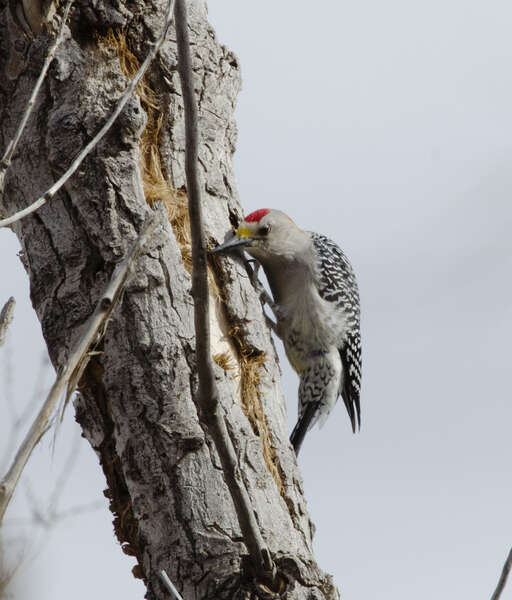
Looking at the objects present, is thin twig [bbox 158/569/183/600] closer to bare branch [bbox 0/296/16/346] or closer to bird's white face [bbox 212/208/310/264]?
bare branch [bbox 0/296/16/346]

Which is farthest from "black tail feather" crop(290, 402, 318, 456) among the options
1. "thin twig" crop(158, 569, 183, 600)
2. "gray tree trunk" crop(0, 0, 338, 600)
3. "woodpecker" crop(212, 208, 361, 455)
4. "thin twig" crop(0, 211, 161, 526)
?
"thin twig" crop(0, 211, 161, 526)

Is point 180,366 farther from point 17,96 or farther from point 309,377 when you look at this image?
point 309,377

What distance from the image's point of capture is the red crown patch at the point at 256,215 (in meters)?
5.03

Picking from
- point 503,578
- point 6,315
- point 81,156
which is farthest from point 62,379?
point 503,578

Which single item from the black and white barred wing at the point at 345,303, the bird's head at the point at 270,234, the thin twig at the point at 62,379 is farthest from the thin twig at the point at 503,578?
the black and white barred wing at the point at 345,303

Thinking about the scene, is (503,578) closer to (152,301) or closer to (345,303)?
(152,301)

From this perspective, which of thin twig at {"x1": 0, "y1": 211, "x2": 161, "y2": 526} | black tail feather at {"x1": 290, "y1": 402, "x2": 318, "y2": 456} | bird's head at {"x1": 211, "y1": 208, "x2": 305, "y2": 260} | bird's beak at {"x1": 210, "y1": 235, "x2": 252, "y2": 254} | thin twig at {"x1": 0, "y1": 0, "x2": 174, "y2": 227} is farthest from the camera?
black tail feather at {"x1": 290, "y1": 402, "x2": 318, "y2": 456}

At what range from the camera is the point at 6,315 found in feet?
6.89

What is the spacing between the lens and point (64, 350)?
3.35 m

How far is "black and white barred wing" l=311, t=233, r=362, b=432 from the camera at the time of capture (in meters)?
5.66

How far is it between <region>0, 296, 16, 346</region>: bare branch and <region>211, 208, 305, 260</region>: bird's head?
2256 millimetres

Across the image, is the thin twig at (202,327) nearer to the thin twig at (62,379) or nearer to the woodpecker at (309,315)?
the thin twig at (62,379)

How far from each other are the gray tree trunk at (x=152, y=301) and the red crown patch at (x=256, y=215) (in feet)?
2.96

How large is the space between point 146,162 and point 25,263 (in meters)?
0.63
